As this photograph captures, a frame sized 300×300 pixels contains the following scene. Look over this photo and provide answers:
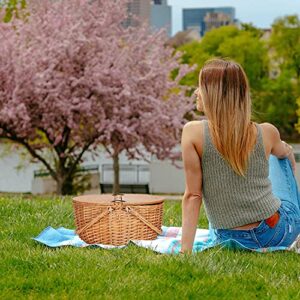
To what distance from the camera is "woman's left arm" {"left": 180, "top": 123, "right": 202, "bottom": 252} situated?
4.96m

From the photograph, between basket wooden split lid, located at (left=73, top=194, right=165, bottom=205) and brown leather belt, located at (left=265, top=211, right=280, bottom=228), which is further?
basket wooden split lid, located at (left=73, top=194, right=165, bottom=205)

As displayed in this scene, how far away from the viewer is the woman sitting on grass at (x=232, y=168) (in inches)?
194

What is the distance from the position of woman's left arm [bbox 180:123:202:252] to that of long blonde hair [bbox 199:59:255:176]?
0.53 feet

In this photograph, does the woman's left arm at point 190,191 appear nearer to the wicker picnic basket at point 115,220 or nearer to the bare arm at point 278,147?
the bare arm at point 278,147

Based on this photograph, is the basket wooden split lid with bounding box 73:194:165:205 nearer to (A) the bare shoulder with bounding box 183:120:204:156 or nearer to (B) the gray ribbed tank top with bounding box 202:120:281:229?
(B) the gray ribbed tank top with bounding box 202:120:281:229

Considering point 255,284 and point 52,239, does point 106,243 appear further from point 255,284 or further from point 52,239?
point 255,284

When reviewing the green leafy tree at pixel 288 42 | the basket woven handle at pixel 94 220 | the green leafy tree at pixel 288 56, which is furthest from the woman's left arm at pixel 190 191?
the green leafy tree at pixel 288 42

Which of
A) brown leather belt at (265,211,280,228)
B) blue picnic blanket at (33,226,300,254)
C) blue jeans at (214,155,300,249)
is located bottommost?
blue picnic blanket at (33,226,300,254)

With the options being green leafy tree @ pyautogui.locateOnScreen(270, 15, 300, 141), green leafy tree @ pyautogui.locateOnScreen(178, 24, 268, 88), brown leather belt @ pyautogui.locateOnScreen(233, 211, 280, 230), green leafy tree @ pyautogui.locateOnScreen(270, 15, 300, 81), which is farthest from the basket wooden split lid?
green leafy tree @ pyautogui.locateOnScreen(270, 15, 300, 81)

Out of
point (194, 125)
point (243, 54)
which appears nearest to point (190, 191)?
point (194, 125)

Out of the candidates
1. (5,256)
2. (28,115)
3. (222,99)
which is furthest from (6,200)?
(28,115)

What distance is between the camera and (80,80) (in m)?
19.0

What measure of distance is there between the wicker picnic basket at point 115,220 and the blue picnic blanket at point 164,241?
0.10 meters

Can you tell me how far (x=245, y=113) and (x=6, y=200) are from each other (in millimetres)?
3462
